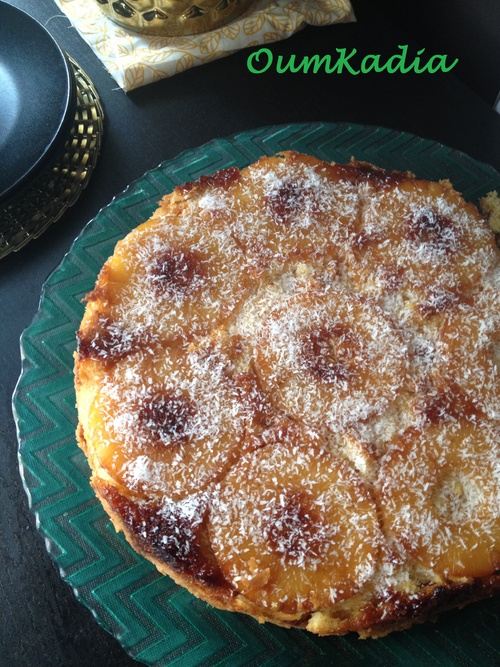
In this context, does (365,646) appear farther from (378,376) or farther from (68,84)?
(68,84)

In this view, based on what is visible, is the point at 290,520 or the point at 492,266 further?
the point at 492,266

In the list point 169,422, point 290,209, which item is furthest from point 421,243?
point 169,422

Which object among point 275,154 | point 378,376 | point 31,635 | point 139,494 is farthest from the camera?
point 275,154

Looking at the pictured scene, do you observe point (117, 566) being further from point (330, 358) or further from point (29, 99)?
point (29, 99)

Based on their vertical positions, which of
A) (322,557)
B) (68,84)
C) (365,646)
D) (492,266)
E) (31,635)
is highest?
(68,84)

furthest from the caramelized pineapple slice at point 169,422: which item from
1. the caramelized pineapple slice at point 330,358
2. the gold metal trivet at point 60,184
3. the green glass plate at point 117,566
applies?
the gold metal trivet at point 60,184

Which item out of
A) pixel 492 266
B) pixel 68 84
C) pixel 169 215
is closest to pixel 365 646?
pixel 492 266

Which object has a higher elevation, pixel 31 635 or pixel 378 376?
pixel 378 376

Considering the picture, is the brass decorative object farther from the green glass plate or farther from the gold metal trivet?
the green glass plate
